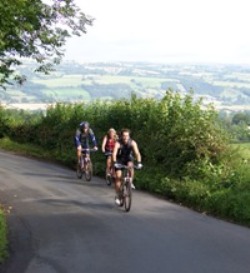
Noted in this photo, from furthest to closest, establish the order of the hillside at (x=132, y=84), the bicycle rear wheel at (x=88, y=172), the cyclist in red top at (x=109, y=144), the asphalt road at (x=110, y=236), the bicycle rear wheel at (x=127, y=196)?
the hillside at (x=132, y=84), the bicycle rear wheel at (x=88, y=172), the cyclist in red top at (x=109, y=144), the bicycle rear wheel at (x=127, y=196), the asphalt road at (x=110, y=236)

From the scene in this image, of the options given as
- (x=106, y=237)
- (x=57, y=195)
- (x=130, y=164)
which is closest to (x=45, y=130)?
(x=57, y=195)

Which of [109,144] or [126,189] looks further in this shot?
[109,144]

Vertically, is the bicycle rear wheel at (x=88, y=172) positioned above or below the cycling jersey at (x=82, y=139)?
below

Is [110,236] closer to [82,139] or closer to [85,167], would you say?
[85,167]

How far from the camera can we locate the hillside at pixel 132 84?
7346cm

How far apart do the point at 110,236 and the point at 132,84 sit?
306 feet

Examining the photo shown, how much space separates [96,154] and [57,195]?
7958 millimetres

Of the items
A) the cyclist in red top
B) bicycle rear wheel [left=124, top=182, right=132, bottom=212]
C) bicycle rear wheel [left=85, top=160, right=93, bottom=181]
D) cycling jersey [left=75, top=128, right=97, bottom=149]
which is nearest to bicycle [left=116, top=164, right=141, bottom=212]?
bicycle rear wheel [left=124, top=182, right=132, bottom=212]

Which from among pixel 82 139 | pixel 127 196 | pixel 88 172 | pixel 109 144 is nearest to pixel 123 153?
pixel 127 196

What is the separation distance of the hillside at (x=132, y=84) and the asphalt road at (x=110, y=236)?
41.2 meters

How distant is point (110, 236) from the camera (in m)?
12.4

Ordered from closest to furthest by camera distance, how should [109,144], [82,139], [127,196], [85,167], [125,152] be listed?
[127,196], [125,152], [109,144], [85,167], [82,139]

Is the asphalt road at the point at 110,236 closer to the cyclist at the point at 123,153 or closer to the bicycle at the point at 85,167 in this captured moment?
the cyclist at the point at 123,153

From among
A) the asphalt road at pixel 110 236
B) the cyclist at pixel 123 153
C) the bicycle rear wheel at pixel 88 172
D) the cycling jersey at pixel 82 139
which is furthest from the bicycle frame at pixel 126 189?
the cycling jersey at pixel 82 139
